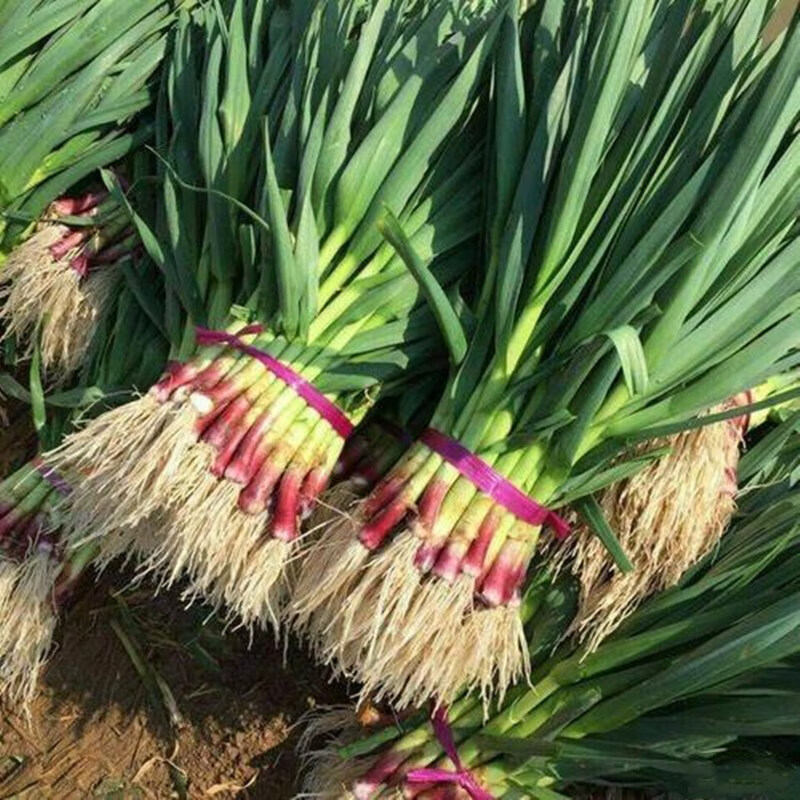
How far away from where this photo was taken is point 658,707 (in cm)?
129

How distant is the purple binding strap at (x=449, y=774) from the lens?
132cm

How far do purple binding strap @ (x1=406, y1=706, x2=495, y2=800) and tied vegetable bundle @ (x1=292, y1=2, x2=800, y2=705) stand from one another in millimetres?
121

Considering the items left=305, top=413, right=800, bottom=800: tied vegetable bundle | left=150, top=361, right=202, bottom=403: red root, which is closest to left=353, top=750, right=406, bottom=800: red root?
left=305, top=413, right=800, bottom=800: tied vegetable bundle

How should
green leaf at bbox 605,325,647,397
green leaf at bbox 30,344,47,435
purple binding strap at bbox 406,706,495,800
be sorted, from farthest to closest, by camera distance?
green leaf at bbox 30,344,47,435 → purple binding strap at bbox 406,706,495,800 → green leaf at bbox 605,325,647,397

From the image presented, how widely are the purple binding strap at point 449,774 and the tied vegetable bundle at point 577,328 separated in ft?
0.40

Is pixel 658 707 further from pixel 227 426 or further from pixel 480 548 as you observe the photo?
pixel 227 426

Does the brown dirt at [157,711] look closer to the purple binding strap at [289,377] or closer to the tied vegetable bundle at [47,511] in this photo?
the tied vegetable bundle at [47,511]

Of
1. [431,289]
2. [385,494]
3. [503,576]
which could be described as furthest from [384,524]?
[431,289]

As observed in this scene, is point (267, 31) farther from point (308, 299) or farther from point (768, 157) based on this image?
point (768, 157)

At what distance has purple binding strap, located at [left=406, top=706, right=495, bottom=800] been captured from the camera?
4.34 feet

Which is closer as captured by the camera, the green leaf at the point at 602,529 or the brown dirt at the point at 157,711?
the green leaf at the point at 602,529

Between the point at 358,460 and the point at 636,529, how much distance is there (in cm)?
35

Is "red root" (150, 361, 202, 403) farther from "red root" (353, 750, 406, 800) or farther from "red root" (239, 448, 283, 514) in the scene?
"red root" (353, 750, 406, 800)

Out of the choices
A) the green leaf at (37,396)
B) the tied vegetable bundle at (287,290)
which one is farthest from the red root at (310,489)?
the green leaf at (37,396)
